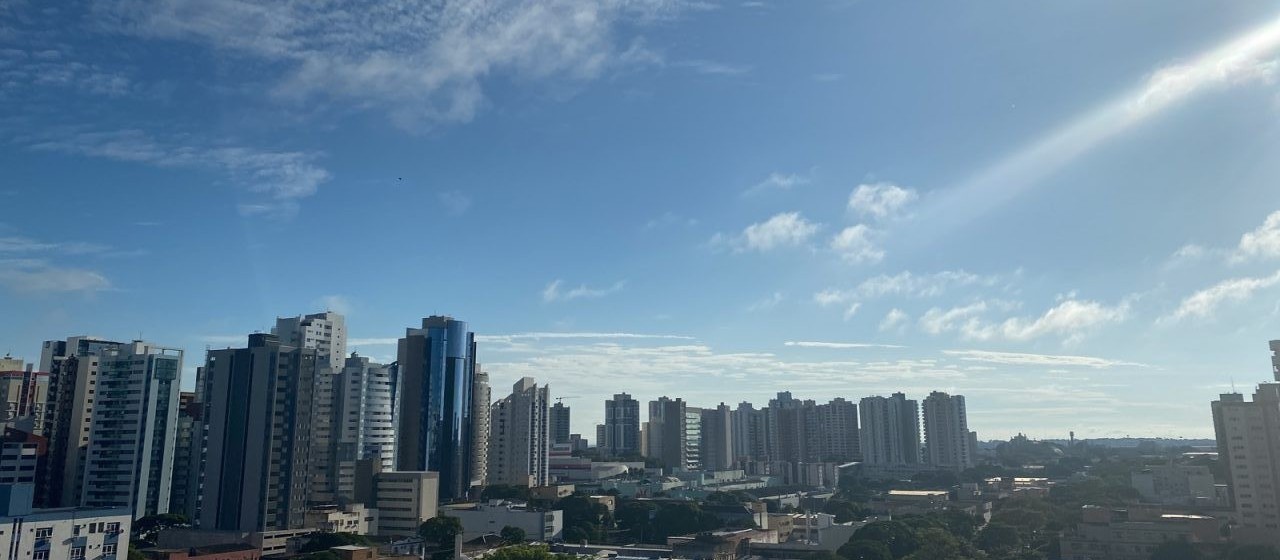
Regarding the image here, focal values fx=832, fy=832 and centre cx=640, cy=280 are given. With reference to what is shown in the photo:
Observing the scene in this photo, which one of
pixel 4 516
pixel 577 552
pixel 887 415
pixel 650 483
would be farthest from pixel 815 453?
pixel 4 516

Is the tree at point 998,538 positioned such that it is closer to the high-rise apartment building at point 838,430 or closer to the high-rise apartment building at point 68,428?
the high-rise apartment building at point 68,428

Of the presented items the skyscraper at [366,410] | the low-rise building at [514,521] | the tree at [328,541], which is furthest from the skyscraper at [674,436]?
the tree at [328,541]

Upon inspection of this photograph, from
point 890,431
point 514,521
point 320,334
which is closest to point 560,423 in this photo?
point 890,431

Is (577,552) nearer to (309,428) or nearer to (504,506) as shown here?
(504,506)

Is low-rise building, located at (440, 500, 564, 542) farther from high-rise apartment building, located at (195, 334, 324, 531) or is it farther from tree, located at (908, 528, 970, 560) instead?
tree, located at (908, 528, 970, 560)

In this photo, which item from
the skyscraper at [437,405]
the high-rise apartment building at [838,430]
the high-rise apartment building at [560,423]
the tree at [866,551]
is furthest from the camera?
the high-rise apartment building at [560,423]

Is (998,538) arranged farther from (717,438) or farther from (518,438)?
(717,438)
